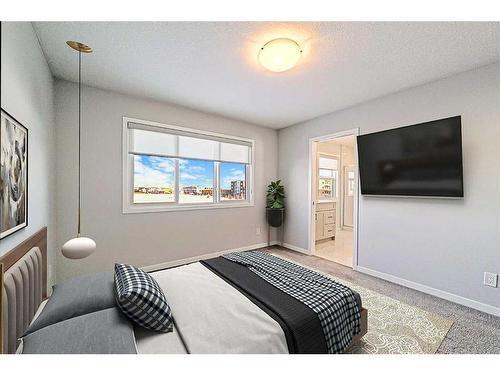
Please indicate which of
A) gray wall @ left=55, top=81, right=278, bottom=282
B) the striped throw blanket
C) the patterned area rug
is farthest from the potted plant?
the striped throw blanket

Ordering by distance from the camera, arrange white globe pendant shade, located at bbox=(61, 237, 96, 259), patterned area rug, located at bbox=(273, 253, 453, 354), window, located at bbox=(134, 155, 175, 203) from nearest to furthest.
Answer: white globe pendant shade, located at bbox=(61, 237, 96, 259) < patterned area rug, located at bbox=(273, 253, 453, 354) < window, located at bbox=(134, 155, 175, 203)

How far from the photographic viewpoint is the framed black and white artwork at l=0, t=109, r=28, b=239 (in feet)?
3.63

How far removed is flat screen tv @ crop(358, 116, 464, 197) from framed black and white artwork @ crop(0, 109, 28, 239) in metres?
3.41

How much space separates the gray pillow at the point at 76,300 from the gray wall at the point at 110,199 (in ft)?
4.86

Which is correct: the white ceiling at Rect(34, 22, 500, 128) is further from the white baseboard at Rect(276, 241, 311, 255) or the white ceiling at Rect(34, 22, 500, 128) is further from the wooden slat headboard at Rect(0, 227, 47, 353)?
the white baseboard at Rect(276, 241, 311, 255)

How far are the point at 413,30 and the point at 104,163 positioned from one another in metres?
3.40

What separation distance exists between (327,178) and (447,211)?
11.4 ft

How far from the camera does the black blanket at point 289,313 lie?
44.5 inches

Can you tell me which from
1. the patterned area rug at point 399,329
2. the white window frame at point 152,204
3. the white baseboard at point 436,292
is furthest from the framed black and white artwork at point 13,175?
the white baseboard at point 436,292

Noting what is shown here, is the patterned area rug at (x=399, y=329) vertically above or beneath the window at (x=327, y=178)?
beneath

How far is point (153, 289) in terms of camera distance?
3.93 feet

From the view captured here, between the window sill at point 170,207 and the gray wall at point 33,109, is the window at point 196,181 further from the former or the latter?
the gray wall at point 33,109
